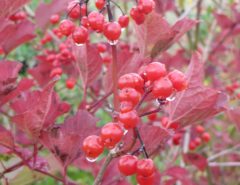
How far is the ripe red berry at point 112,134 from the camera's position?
0.91m

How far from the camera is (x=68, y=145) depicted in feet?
3.77

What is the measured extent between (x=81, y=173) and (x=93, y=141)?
2.39 m

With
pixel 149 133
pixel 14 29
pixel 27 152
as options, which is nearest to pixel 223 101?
pixel 149 133

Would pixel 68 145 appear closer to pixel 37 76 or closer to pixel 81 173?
pixel 37 76

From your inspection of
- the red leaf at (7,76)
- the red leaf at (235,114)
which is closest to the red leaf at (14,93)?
the red leaf at (7,76)

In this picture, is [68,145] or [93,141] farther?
[68,145]

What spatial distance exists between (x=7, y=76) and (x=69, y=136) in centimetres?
26

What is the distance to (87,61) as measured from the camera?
1372 mm

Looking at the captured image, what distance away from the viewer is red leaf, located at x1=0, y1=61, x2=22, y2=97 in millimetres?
1247

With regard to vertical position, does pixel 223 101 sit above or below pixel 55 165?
above

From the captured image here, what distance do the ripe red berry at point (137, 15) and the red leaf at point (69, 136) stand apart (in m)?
0.30

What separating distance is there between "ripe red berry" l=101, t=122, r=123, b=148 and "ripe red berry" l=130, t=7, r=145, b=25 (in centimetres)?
28

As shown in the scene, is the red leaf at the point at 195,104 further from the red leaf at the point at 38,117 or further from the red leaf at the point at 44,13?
the red leaf at the point at 44,13

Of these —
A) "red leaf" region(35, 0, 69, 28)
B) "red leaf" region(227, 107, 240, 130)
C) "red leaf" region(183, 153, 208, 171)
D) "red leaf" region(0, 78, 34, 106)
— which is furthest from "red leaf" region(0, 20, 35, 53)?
"red leaf" region(183, 153, 208, 171)
